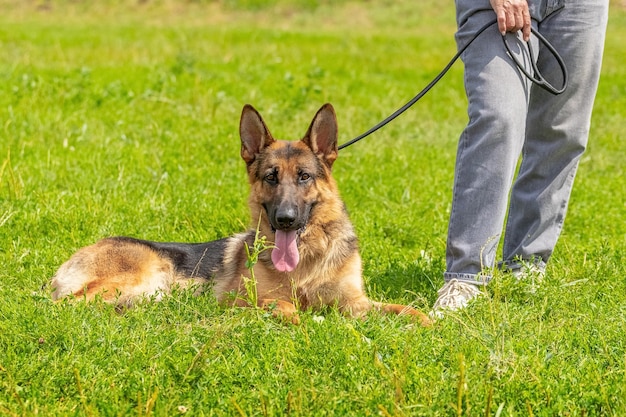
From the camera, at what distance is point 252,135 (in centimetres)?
481

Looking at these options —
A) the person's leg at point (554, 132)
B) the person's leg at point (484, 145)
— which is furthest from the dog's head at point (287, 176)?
the person's leg at point (554, 132)

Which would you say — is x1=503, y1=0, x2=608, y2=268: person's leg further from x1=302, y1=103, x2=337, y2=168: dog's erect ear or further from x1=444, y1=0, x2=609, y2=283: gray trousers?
x1=302, y1=103, x2=337, y2=168: dog's erect ear

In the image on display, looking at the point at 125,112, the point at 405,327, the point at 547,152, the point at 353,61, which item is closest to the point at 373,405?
the point at 405,327

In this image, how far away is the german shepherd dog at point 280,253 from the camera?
15.0 feet

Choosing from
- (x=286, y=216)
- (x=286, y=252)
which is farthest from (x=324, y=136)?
(x=286, y=252)

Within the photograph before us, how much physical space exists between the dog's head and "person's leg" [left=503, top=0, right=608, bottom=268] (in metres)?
1.28

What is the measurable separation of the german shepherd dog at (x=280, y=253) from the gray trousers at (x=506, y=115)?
2.05 ft

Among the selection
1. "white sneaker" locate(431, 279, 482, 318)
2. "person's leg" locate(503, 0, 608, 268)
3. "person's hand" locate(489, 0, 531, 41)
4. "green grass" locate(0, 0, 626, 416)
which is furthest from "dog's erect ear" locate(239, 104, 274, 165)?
"person's leg" locate(503, 0, 608, 268)

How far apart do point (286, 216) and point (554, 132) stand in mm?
1792

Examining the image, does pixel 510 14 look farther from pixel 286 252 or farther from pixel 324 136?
pixel 286 252

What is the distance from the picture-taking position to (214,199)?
654cm

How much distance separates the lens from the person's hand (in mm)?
4371

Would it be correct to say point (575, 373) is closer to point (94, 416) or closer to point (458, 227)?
point (458, 227)

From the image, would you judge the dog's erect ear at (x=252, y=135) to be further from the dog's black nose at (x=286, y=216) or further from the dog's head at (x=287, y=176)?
the dog's black nose at (x=286, y=216)
